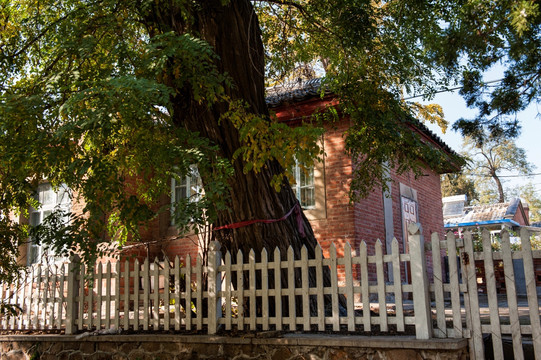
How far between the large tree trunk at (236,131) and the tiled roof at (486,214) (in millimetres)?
25401

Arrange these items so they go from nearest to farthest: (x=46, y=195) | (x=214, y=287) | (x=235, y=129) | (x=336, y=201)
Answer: (x=214, y=287) → (x=235, y=129) → (x=336, y=201) → (x=46, y=195)

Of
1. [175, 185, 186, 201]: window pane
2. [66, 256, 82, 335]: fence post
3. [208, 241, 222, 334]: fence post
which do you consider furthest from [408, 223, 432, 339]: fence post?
[175, 185, 186, 201]: window pane

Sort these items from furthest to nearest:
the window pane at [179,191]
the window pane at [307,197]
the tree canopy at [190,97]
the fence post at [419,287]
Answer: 1. the window pane at [179,191]
2. the window pane at [307,197]
3. the tree canopy at [190,97]
4. the fence post at [419,287]

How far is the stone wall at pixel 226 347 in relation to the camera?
Result: 185 inches

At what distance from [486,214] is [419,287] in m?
29.0

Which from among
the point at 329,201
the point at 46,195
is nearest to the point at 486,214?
the point at 329,201

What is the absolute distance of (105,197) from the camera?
5484mm

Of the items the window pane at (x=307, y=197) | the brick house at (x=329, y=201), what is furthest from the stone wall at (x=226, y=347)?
the window pane at (x=307, y=197)

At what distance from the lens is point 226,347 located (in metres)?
5.65

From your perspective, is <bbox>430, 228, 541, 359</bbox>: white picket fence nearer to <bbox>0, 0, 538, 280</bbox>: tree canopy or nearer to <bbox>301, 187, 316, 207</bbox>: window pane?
<bbox>0, 0, 538, 280</bbox>: tree canopy

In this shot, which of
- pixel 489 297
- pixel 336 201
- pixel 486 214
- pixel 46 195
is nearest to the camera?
pixel 489 297

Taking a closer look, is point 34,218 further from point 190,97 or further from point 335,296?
point 335,296

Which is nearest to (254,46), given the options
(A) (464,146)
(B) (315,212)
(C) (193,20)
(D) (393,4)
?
(C) (193,20)

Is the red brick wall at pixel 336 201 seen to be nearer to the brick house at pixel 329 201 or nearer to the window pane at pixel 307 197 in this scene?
the brick house at pixel 329 201
